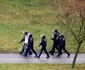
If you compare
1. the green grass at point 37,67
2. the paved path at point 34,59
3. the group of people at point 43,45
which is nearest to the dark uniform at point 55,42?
the group of people at point 43,45

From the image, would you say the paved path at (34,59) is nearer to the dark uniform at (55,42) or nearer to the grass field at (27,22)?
the dark uniform at (55,42)

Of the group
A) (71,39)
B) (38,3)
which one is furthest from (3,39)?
(38,3)

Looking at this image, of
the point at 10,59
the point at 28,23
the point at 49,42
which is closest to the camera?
the point at 10,59

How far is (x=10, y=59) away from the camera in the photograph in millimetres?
20562

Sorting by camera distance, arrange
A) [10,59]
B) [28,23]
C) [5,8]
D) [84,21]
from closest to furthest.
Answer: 1. [84,21]
2. [10,59]
3. [28,23]
4. [5,8]

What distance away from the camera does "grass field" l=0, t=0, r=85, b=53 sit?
2369cm

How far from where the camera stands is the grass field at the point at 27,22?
2369 cm

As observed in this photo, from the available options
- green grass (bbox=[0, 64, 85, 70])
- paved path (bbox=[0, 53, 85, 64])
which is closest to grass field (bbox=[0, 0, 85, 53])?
paved path (bbox=[0, 53, 85, 64])

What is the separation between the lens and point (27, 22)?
28.4 meters

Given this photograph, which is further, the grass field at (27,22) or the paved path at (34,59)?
the grass field at (27,22)

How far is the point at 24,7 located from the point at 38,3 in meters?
1.62

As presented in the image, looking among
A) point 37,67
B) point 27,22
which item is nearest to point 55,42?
point 37,67

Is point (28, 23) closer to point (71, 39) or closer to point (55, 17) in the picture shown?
point (55, 17)

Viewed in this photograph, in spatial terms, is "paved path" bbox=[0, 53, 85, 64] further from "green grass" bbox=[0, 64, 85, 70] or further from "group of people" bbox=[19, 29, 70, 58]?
"green grass" bbox=[0, 64, 85, 70]
